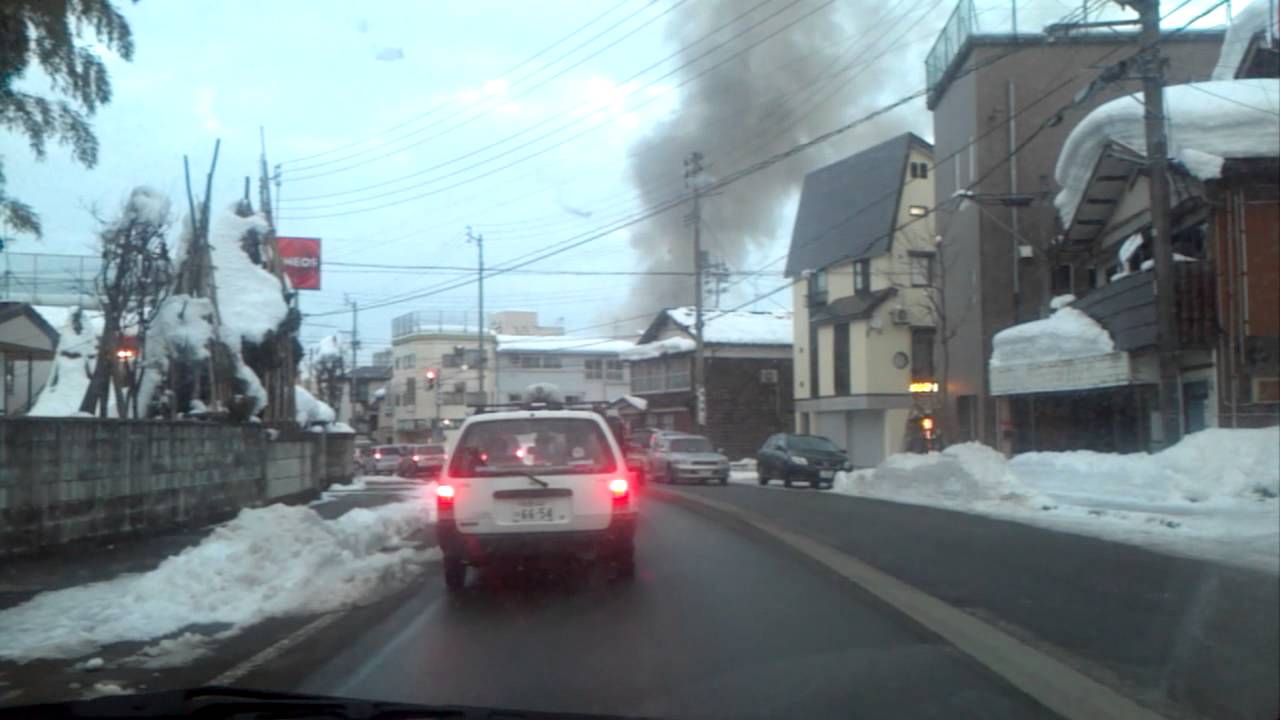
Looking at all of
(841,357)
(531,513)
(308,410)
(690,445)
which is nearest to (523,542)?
(531,513)

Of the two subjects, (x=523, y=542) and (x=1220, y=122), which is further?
(x=1220, y=122)

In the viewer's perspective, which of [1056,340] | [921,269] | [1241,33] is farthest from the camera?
[921,269]

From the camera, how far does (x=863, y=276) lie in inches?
1850

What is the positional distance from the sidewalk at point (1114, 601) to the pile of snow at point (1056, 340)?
35.2 ft

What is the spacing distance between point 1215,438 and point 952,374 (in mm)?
19108

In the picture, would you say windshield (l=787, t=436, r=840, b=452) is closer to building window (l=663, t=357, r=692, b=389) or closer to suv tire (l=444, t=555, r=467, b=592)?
suv tire (l=444, t=555, r=467, b=592)

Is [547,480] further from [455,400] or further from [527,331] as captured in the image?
[527,331]

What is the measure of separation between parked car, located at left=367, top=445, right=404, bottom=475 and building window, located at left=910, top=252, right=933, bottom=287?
21137 millimetres

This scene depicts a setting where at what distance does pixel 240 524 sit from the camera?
1213 centimetres

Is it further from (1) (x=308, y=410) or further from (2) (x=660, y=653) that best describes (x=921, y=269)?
(2) (x=660, y=653)

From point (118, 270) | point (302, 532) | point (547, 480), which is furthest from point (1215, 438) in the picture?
point (118, 270)

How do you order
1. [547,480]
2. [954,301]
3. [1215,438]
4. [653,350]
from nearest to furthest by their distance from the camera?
1. [547,480]
2. [1215,438]
3. [954,301]
4. [653,350]

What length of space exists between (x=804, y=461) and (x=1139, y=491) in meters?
12.6

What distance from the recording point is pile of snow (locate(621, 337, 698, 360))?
57281 millimetres
